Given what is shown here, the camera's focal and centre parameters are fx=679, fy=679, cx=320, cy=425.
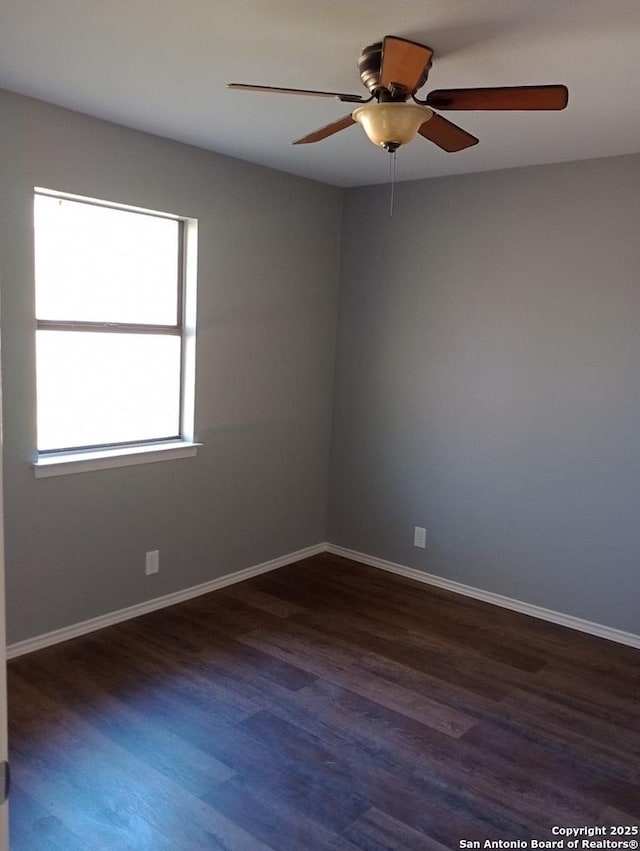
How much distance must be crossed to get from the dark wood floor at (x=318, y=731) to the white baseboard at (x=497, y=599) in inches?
3.5

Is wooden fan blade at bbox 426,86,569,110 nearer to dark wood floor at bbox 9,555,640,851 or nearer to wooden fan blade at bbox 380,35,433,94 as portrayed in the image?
wooden fan blade at bbox 380,35,433,94

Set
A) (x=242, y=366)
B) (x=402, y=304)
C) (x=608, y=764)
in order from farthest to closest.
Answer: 1. (x=402, y=304)
2. (x=242, y=366)
3. (x=608, y=764)

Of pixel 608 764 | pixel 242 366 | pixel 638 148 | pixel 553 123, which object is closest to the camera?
pixel 608 764

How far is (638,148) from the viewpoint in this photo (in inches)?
128

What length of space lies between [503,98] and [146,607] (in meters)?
2.97

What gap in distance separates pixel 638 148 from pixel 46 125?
2.74m

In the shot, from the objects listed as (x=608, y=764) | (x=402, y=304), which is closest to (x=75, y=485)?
(x=402, y=304)

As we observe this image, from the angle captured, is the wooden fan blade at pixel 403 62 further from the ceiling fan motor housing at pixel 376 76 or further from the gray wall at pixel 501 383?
the gray wall at pixel 501 383

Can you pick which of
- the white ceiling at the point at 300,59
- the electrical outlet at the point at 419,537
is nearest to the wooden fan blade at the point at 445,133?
the white ceiling at the point at 300,59

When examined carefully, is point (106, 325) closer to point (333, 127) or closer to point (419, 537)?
point (333, 127)

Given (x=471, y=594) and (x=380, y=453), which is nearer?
(x=471, y=594)

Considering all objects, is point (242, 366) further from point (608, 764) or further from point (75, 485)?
point (608, 764)

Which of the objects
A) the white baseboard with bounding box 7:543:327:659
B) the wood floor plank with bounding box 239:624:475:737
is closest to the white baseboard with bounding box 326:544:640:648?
the white baseboard with bounding box 7:543:327:659

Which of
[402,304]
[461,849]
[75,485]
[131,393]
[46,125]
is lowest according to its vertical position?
[461,849]
